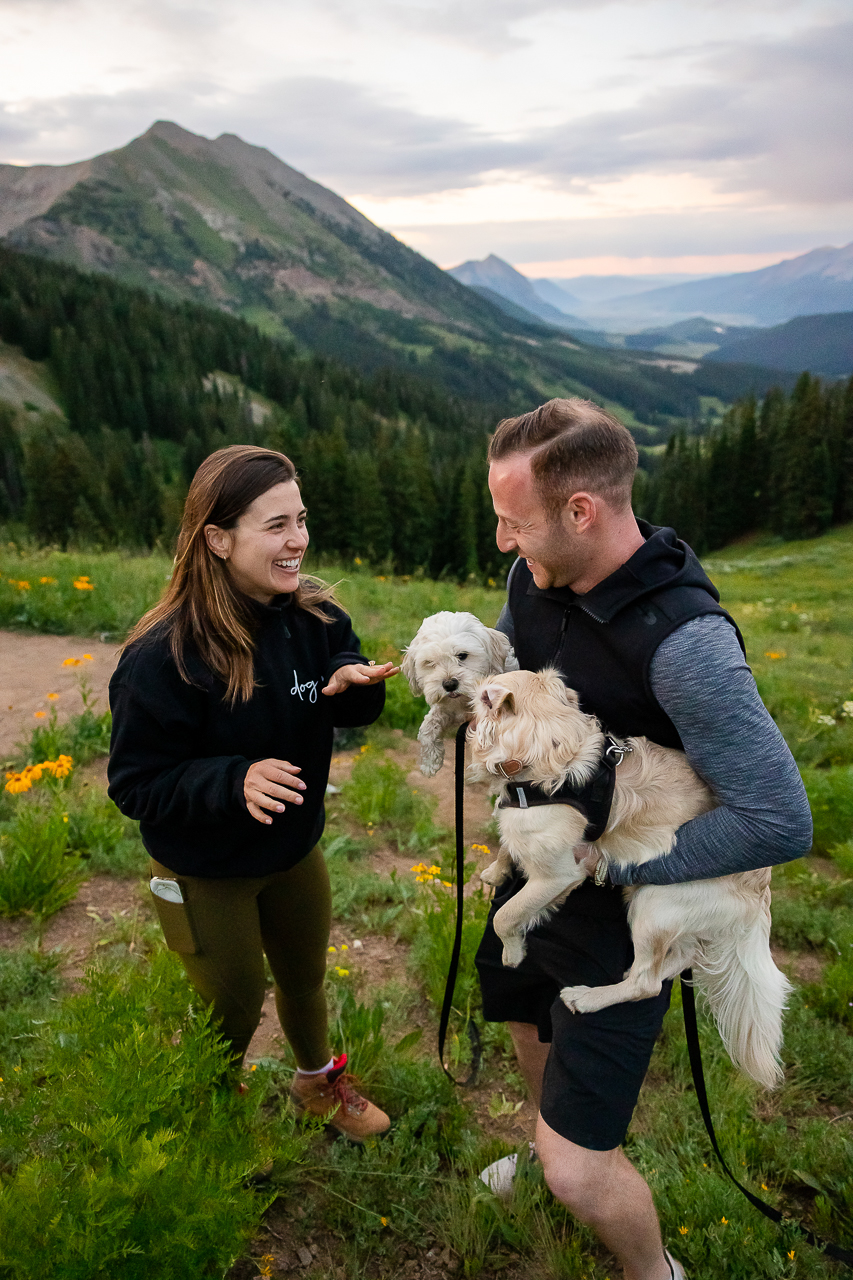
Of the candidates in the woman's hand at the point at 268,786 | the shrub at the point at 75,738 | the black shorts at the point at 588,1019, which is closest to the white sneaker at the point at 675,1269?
the black shorts at the point at 588,1019

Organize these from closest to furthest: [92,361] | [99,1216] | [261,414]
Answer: [99,1216]
[92,361]
[261,414]

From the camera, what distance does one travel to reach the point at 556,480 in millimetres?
2389

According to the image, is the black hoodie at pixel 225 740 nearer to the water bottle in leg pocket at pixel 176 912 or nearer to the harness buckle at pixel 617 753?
the water bottle in leg pocket at pixel 176 912

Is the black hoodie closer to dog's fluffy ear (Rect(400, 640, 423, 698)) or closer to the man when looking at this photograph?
dog's fluffy ear (Rect(400, 640, 423, 698))

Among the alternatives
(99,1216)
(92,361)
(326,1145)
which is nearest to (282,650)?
(99,1216)

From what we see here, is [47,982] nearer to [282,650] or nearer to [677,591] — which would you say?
[282,650]

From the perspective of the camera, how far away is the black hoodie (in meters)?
2.78

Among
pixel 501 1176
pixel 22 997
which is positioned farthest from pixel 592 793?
pixel 22 997

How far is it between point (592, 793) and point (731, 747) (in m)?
0.52

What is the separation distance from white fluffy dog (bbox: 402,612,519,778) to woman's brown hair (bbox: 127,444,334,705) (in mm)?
819

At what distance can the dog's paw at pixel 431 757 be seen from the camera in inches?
130

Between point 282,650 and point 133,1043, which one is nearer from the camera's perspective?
point 133,1043

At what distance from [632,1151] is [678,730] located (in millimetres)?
2518

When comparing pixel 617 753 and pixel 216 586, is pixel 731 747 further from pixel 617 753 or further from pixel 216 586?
pixel 216 586
